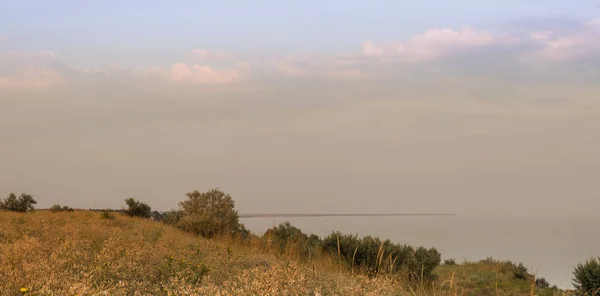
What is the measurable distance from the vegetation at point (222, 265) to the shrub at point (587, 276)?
0.07 feet

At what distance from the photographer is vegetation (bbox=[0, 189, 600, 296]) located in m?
5.71

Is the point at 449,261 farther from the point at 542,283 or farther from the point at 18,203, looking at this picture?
the point at 18,203

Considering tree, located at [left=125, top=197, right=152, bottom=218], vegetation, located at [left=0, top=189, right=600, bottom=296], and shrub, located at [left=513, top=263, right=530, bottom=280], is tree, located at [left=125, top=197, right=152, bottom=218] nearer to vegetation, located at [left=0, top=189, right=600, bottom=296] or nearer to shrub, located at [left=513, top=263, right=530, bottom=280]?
vegetation, located at [left=0, top=189, right=600, bottom=296]

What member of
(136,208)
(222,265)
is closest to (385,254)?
(222,265)

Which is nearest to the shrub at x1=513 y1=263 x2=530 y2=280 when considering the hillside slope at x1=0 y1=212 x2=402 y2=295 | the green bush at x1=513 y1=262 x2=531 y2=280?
the green bush at x1=513 y1=262 x2=531 y2=280

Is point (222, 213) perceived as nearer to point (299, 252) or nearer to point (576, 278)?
point (299, 252)

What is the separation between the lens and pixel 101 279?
611 cm

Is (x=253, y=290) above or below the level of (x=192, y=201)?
below

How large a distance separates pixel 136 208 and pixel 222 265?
2244 centimetres

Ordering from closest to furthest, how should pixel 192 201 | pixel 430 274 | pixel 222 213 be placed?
1. pixel 430 274
2. pixel 222 213
3. pixel 192 201

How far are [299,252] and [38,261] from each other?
25.0 ft

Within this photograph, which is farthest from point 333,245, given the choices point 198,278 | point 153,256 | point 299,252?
point 198,278

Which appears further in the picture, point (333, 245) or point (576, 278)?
point (333, 245)

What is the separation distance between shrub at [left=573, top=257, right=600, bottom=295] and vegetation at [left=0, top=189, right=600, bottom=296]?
22 millimetres
